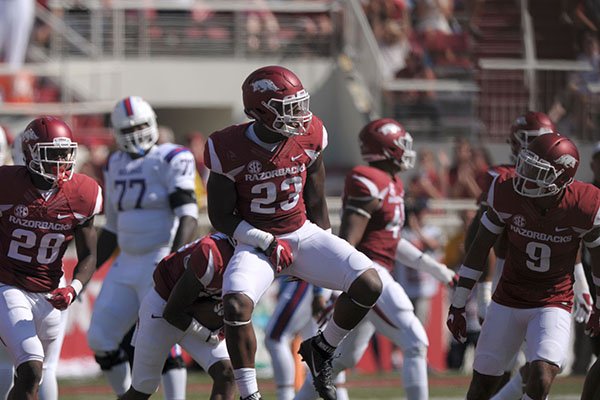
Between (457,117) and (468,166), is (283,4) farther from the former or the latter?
(468,166)

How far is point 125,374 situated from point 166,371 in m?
0.55

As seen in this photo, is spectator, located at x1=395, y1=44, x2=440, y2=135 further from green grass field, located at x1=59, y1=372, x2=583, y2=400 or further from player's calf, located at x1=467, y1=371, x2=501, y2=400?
player's calf, located at x1=467, y1=371, x2=501, y2=400

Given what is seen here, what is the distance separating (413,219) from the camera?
14.2 m

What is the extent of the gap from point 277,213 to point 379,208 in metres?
1.79

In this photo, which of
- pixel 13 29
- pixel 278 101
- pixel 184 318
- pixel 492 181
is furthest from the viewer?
pixel 13 29

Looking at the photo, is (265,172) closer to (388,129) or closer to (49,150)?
(49,150)

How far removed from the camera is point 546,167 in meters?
7.61

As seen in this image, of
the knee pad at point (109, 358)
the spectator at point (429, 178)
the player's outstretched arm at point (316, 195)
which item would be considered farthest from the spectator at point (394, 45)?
the player's outstretched arm at point (316, 195)

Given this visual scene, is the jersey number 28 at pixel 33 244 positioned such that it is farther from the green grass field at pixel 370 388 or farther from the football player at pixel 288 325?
the green grass field at pixel 370 388

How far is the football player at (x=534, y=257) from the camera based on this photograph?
25.2 feet

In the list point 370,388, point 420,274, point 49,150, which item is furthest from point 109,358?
point 420,274

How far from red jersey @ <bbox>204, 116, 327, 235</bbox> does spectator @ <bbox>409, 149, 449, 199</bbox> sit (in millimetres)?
7375

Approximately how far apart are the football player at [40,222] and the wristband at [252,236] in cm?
102

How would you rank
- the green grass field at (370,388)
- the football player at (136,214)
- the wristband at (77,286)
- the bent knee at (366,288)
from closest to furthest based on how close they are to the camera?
1. the bent knee at (366,288)
2. the wristband at (77,286)
3. the football player at (136,214)
4. the green grass field at (370,388)
